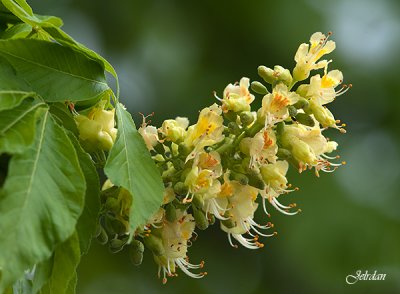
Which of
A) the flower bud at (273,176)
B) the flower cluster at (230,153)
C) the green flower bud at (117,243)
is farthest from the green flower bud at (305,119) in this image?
the green flower bud at (117,243)

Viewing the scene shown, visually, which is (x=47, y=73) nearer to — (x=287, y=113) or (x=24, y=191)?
(x=24, y=191)

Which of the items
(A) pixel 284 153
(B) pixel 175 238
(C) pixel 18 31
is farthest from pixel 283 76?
(C) pixel 18 31

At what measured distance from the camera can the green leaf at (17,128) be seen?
1.39m

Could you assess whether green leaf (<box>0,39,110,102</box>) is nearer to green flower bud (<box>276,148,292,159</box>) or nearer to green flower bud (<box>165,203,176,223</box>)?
green flower bud (<box>165,203,176,223</box>)

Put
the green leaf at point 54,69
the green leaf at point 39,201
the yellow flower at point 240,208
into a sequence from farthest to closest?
1. the yellow flower at point 240,208
2. the green leaf at point 54,69
3. the green leaf at point 39,201

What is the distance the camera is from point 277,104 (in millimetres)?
1813

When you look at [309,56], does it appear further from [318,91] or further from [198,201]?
[198,201]

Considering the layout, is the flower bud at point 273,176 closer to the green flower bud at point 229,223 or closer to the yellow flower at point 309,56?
the green flower bud at point 229,223

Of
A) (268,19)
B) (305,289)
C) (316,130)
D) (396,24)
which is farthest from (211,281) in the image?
(316,130)

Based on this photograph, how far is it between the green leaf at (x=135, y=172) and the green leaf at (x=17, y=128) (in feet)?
0.63

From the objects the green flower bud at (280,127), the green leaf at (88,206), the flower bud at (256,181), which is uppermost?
the green flower bud at (280,127)

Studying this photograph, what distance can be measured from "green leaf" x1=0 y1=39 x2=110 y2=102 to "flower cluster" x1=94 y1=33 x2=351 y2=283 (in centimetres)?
9

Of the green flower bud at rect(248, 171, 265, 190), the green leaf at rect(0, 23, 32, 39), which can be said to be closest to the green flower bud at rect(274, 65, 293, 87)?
the green flower bud at rect(248, 171, 265, 190)

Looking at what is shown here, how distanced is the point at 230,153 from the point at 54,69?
0.43 metres
